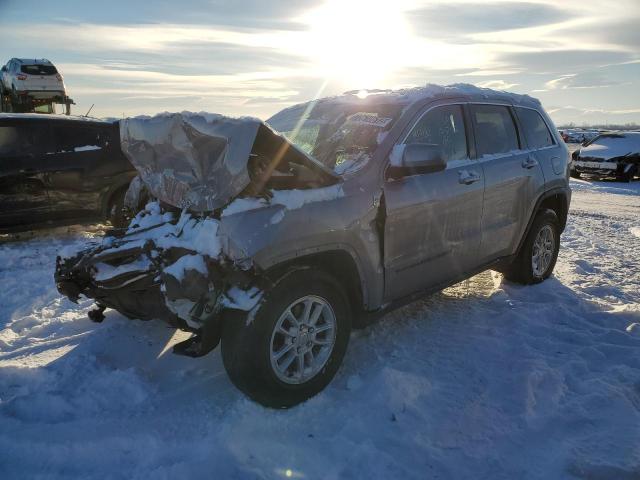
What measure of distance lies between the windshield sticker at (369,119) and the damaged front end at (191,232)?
0.77m

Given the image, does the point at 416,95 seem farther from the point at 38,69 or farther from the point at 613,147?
the point at 38,69

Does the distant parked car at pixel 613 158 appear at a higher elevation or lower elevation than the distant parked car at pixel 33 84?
lower

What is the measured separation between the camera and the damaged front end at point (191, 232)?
2727mm

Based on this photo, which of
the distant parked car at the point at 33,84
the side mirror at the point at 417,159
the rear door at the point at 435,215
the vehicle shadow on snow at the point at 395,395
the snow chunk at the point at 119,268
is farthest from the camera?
the distant parked car at the point at 33,84

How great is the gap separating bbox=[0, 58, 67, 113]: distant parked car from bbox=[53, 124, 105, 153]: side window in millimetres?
14720

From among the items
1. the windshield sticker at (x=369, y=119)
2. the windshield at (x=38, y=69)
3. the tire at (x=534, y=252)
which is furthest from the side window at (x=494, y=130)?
the windshield at (x=38, y=69)

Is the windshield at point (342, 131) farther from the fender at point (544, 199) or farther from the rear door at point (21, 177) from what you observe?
the rear door at point (21, 177)

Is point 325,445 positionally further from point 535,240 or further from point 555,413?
point 535,240

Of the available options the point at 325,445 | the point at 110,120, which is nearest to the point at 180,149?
the point at 325,445

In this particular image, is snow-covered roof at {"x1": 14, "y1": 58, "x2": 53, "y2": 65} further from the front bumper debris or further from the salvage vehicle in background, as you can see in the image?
the front bumper debris

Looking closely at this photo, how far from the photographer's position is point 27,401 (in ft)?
9.92

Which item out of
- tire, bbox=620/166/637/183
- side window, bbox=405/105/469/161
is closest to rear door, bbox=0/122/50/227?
side window, bbox=405/105/469/161

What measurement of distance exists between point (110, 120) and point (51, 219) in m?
1.83

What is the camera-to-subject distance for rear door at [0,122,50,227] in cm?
673
